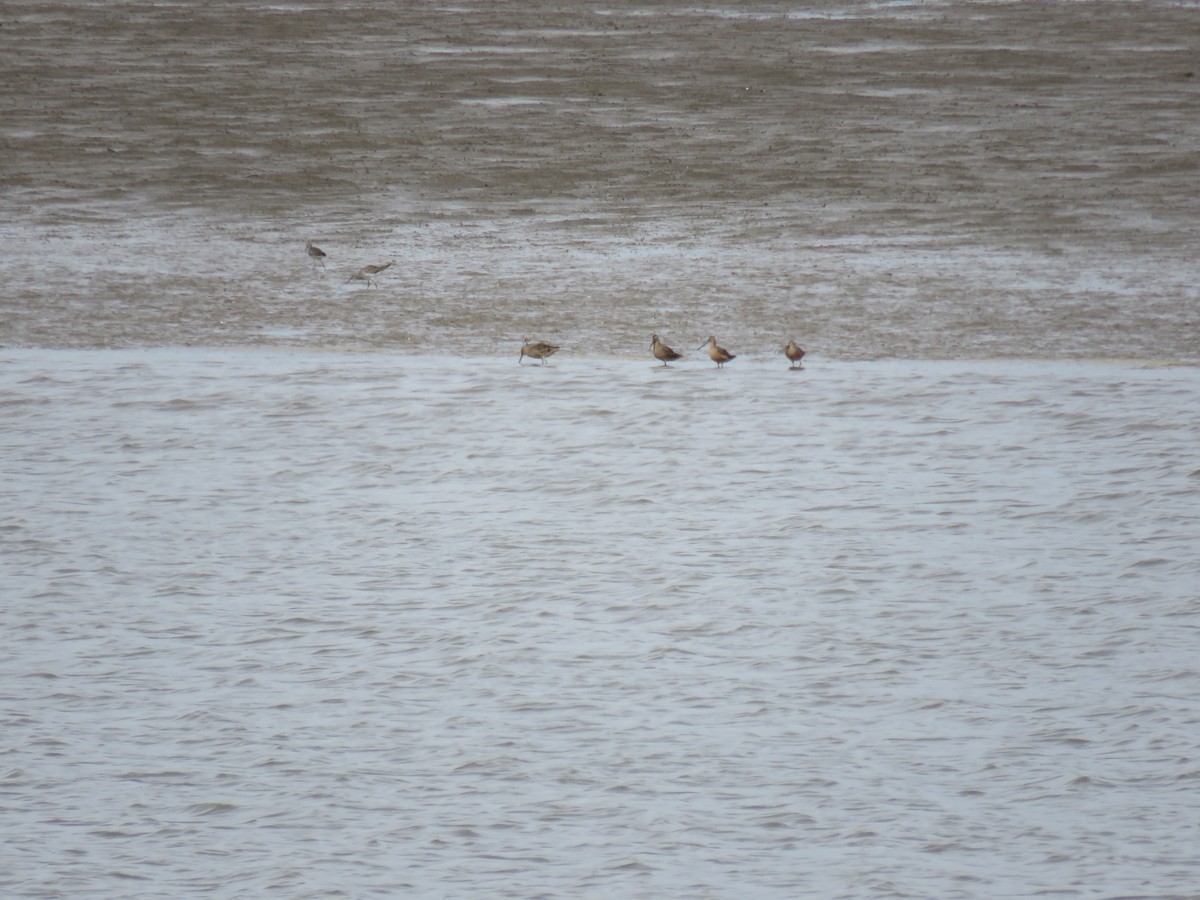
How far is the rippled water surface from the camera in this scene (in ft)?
13.4

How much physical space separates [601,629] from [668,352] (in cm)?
305

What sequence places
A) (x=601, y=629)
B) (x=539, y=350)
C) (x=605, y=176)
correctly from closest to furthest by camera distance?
(x=601, y=629) < (x=539, y=350) < (x=605, y=176)

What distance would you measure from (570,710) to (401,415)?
120 inches

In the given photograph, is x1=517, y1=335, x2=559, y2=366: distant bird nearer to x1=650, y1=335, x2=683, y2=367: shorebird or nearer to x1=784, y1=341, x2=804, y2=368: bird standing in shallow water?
x1=650, y1=335, x2=683, y2=367: shorebird

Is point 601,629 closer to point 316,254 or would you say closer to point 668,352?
point 668,352

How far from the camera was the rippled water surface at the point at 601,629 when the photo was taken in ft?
13.4

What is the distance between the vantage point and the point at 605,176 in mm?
12211

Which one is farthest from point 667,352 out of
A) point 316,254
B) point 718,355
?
point 316,254

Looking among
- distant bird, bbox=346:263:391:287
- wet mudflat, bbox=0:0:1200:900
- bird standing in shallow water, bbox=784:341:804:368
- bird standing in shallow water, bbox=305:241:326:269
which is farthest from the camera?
bird standing in shallow water, bbox=305:241:326:269

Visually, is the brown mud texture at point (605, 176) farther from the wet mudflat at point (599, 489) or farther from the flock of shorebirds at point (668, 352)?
the flock of shorebirds at point (668, 352)

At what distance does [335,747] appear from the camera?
181 inches

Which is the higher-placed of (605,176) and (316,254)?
(605,176)

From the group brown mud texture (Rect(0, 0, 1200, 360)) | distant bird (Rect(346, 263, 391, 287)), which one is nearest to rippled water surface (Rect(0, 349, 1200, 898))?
brown mud texture (Rect(0, 0, 1200, 360))

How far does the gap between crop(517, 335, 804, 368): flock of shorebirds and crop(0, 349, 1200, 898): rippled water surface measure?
85 mm
